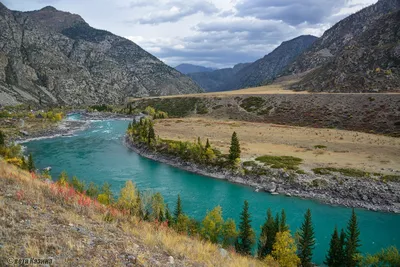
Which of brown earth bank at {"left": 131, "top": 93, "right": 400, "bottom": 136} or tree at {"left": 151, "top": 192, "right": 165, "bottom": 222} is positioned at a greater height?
brown earth bank at {"left": 131, "top": 93, "right": 400, "bottom": 136}

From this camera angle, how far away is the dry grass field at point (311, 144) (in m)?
63.8

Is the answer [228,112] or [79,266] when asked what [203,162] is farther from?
[228,112]

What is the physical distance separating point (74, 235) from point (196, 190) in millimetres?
47411

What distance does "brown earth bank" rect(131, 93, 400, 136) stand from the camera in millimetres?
98375

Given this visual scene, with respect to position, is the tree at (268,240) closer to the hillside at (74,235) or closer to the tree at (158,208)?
the tree at (158,208)

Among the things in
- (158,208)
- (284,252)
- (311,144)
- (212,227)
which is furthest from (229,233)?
(311,144)

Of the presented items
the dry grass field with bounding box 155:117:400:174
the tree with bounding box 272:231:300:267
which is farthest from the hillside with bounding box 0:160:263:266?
the dry grass field with bounding box 155:117:400:174

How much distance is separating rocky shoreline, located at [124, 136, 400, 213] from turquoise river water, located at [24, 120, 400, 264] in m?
1.90

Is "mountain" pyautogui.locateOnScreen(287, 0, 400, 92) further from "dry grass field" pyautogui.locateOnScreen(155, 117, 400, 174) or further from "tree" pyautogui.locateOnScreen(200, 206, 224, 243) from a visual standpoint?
"tree" pyautogui.locateOnScreen(200, 206, 224, 243)

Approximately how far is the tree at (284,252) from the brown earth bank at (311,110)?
74739 mm

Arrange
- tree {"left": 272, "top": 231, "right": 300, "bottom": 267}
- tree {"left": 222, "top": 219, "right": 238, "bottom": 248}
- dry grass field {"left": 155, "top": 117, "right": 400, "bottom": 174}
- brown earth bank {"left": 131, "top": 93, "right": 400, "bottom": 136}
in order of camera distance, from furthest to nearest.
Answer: brown earth bank {"left": 131, "top": 93, "right": 400, "bottom": 136} → dry grass field {"left": 155, "top": 117, "right": 400, "bottom": 174} → tree {"left": 222, "top": 219, "right": 238, "bottom": 248} → tree {"left": 272, "top": 231, "right": 300, "bottom": 267}

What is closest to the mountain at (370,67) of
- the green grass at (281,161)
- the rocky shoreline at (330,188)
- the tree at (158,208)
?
the green grass at (281,161)

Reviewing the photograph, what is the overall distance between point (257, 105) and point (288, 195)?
94.8 m

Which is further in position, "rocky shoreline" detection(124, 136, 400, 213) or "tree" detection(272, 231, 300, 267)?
"rocky shoreline" detection(124, 136, 400, 213)
